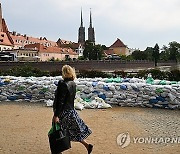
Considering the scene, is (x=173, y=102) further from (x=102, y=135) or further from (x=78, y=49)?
(x=78, y=49)

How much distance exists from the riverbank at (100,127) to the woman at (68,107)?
49cm

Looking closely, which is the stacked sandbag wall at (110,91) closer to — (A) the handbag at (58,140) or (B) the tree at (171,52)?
(A) the handbag at (58,140)

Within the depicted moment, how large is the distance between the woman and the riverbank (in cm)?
49

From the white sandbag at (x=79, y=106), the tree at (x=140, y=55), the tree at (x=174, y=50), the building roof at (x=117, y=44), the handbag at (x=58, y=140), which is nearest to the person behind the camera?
the handbag at (x=58, y=140)

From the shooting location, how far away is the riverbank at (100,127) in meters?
5.12

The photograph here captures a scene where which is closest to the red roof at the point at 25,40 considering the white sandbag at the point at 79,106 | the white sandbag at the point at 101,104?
the white sandbag at the point at 101,104

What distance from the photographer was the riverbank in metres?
5.12

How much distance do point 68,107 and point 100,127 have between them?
2.41 metres

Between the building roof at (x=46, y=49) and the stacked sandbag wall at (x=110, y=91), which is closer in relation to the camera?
the stacked sandbag wall at (x=110, y=91)

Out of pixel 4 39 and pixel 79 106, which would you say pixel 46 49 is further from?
pixel 79 106

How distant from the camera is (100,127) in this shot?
22.2 ft

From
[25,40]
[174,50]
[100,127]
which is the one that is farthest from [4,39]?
[100,127]

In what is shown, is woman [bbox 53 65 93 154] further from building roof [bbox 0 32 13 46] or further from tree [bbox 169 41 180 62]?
tree [bbox 169 41 180 62]

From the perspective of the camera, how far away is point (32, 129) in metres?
6.63
